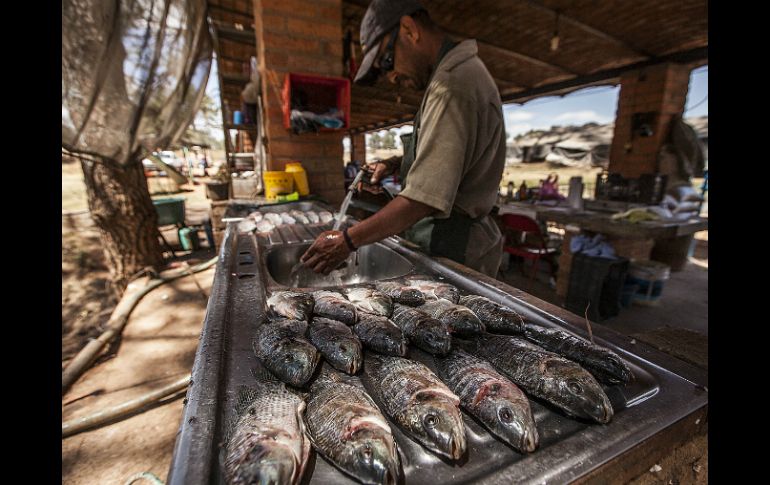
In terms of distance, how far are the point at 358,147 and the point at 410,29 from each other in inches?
637

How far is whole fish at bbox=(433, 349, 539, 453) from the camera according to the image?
0.75 metres

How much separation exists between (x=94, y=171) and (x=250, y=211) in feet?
13.1

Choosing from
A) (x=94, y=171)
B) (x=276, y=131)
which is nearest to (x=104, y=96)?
(x=276, y=131)

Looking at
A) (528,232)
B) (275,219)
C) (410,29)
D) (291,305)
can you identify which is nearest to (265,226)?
(275,219)

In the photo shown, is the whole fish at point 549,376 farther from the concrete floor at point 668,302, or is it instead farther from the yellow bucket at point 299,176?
the concrete floor at point 668,302

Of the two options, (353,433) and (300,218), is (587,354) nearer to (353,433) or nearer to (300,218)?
(353,433)

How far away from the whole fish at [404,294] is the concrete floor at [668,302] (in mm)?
4105

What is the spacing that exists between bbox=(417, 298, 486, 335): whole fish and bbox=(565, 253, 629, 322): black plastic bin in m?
4.95

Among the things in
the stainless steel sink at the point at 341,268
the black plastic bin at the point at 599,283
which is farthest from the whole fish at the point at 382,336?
the black plastic bin at the point at 599,283

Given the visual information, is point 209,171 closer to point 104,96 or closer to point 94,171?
point 94,171

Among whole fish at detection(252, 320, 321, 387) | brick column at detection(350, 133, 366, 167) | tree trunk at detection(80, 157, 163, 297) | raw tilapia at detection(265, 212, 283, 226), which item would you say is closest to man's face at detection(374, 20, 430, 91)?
raw tilapia at detection(265, 212, 283, 226)

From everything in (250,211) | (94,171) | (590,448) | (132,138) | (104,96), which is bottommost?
(590,448)
